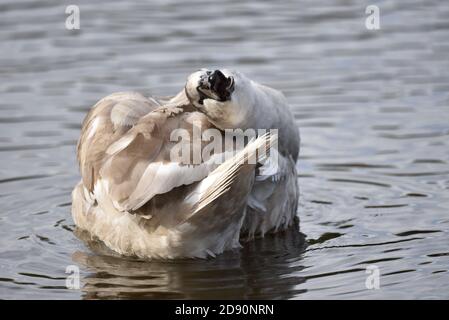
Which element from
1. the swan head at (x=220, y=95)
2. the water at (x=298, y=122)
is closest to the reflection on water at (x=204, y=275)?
the water at (x=298, y=122)

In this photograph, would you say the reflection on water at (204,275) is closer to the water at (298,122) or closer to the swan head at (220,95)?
the water at (298,122)

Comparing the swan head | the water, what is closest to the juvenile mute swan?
the swan head

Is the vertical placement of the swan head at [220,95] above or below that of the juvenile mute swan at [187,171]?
above

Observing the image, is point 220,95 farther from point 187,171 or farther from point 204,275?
point 204,275

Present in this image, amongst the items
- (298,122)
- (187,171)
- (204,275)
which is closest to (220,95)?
(187,171)

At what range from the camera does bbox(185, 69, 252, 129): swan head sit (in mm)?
7473

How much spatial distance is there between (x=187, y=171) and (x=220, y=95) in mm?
714

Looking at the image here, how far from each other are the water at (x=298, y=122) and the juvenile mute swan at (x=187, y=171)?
213mm

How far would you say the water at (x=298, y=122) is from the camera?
295 inches

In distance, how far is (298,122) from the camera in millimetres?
11062

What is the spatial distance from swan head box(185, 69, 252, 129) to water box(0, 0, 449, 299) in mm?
1053

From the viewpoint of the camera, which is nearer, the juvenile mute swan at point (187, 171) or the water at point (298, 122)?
the juvenile mute swan at point (187, 171)

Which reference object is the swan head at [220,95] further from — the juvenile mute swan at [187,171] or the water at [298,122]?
the water at [298,122]

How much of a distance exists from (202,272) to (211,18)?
24.6ft
